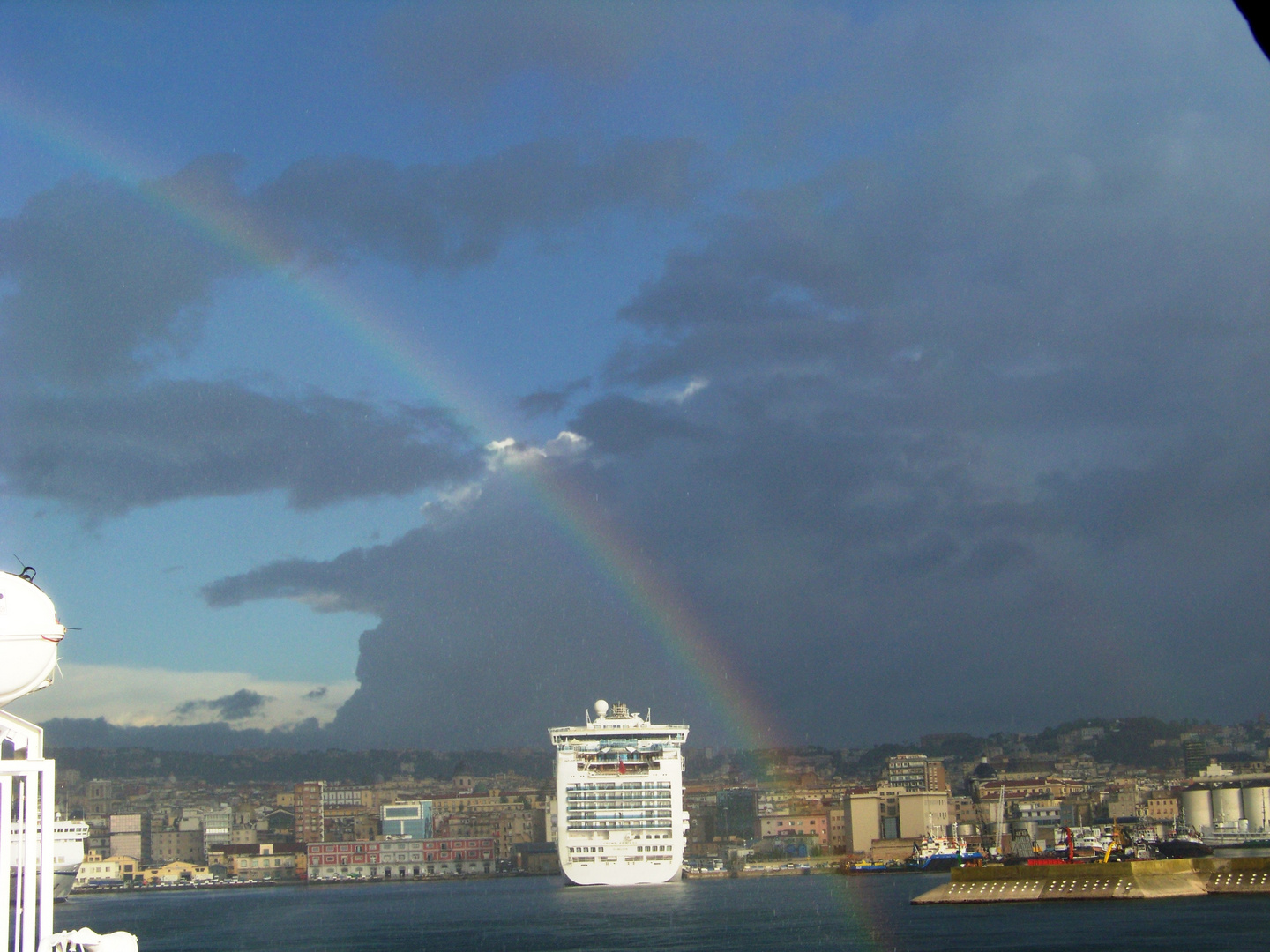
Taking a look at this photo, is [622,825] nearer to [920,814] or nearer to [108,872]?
[920,814]

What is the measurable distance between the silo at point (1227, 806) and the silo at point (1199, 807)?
586 millimetres

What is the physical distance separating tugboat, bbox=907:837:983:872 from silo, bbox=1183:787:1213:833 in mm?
26261

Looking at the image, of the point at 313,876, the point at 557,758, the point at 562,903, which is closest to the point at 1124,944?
the point at 562,903

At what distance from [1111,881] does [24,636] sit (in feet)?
262

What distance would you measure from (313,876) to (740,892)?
84.6 metres

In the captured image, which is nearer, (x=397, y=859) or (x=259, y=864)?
(x=397, y=859)

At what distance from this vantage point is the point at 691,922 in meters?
73.1

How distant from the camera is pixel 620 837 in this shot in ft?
327

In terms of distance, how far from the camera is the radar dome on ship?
13.6 m

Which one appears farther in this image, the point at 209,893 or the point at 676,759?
the point at 209,893

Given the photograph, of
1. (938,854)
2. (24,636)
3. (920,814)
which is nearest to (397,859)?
(920,814)

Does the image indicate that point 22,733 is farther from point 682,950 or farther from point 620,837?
point 620,837

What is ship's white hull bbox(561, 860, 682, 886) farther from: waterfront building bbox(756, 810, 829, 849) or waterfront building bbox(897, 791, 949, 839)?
waterfront building bbox(756, 810, 829, 849)

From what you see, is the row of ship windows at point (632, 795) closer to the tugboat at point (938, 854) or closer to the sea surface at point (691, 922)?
the sea surface at point (691, 922)
